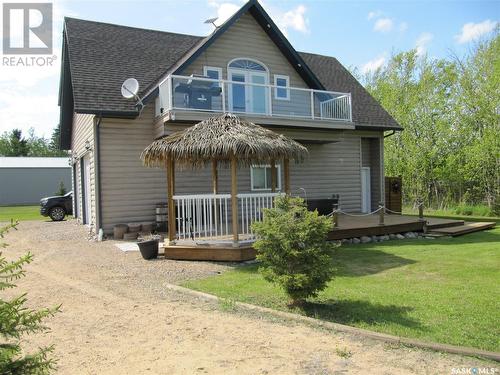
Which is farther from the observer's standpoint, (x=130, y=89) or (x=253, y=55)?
(x=253, y=55)

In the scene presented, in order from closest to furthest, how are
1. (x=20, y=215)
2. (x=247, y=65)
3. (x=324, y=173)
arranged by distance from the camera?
(x=247, y=65)
(x=324, y=173)
(x=20, y=215)

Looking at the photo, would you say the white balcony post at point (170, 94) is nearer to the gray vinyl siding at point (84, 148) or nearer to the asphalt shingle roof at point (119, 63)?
the asphalt shingle roof at point (119, 63)

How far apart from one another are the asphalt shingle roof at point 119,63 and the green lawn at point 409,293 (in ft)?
26.0

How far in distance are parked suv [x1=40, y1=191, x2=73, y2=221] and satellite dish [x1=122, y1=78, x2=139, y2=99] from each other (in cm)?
1156

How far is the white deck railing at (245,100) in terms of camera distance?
43.7ft

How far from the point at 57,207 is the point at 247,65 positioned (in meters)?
13.1

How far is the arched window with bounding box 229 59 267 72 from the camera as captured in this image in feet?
52.4

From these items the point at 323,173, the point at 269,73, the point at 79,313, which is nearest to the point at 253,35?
the point at 269,73

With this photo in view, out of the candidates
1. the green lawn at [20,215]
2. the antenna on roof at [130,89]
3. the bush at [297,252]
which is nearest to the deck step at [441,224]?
the bush at [297,252]

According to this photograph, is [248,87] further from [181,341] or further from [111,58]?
[181,341]

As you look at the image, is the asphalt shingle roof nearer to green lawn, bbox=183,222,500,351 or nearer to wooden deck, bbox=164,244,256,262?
wooden deck, bbox=164,244,256,262

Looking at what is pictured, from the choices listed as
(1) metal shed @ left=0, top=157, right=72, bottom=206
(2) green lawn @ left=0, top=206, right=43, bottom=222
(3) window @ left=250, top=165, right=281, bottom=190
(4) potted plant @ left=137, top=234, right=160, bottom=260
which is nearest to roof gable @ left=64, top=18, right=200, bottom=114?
(3) window @ left=250, top=165, right=281, bottom=190

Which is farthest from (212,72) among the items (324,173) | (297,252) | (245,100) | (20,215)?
(20,215)

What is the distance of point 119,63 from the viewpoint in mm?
15562
